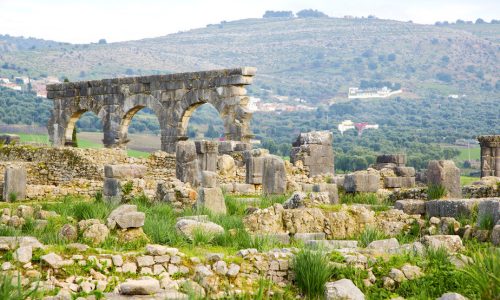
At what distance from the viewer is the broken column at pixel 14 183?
81.5 feet

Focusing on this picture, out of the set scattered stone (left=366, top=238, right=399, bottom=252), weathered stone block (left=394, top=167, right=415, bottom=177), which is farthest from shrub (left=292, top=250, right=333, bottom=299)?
weathered stone block (left=394, top=167, right=415, bottom=177)

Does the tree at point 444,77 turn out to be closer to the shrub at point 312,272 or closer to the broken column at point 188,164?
the broken column at point 188,164

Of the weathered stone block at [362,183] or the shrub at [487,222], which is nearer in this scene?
the shrub at [487,222]

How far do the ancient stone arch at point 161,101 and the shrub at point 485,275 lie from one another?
21612mm

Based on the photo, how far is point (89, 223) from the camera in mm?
15859

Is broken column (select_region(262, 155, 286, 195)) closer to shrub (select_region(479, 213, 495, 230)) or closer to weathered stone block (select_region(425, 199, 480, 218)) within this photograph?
weathered stone block (select_region(425, 199, 480, 218))

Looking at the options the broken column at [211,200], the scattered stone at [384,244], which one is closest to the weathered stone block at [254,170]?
the broken column at [211,200]

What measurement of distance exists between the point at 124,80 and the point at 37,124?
136 feet

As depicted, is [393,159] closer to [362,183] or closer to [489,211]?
[362,183]

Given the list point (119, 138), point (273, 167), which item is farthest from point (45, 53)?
point (273, 167)

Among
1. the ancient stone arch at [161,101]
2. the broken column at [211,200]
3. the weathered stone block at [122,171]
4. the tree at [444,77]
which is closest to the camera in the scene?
the broken column at [211,200]

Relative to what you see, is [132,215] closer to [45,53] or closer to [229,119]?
[229,119]

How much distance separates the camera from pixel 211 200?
1994 centimetres

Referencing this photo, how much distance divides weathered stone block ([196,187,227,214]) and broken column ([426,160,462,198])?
510 cm
